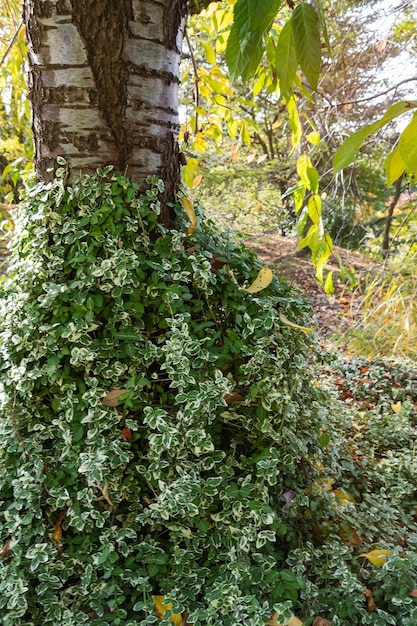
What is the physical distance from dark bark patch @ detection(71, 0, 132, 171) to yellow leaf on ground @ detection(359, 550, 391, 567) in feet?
4.83

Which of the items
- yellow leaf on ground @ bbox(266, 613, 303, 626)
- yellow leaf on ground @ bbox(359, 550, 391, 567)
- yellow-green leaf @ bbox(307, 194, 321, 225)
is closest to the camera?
yellow leaf on ground @ bbox(266, 613, 303, 626)

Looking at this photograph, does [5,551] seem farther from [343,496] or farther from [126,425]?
[343,496]

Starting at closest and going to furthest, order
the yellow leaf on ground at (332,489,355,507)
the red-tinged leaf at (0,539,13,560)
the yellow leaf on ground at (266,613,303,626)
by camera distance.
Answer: the yellow leaf on ground at (266,613,303,626) → the red-tinged leaf at (0,539,13,560) → the yellow leaf on ground at (332,489,355,507)

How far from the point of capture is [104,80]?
4.43 ft

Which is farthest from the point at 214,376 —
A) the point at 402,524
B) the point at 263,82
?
the point at 263,82

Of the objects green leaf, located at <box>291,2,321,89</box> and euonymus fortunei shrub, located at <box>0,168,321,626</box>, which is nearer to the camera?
green leaf, located at <box>291,2,321,89</box>

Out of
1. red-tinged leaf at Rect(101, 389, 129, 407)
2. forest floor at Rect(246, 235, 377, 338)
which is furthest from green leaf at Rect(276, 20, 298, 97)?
forest floor at Rect(246, 235, 377, 338)

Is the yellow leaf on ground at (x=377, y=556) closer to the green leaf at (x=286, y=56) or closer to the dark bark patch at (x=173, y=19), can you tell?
the green leaf at (x=286, y=56)

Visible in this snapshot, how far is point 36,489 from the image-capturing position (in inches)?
53.2

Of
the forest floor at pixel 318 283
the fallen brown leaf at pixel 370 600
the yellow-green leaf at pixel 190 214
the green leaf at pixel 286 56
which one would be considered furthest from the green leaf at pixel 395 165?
the forest floor at pixel 318 283

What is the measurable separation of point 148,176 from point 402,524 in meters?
1.58

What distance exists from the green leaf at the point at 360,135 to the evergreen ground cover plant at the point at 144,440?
74cm

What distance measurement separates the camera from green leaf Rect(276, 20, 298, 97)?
767 millimetres

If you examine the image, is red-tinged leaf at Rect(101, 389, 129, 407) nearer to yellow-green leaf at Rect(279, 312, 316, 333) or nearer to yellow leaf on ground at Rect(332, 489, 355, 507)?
yellow-green leaf at Rect(279, 312, 316, 333)
